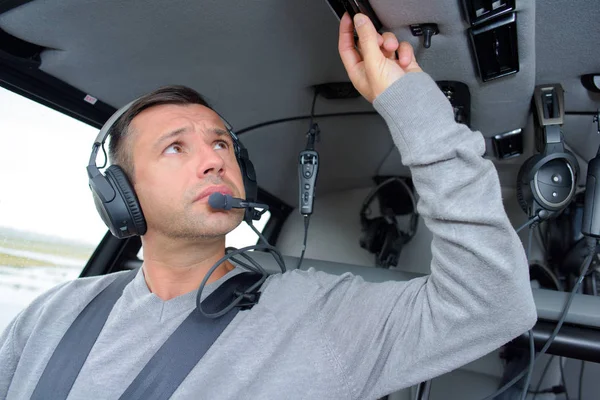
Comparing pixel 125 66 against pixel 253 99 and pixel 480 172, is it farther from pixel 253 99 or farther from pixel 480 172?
pixel 480 172

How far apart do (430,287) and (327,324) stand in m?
0.23

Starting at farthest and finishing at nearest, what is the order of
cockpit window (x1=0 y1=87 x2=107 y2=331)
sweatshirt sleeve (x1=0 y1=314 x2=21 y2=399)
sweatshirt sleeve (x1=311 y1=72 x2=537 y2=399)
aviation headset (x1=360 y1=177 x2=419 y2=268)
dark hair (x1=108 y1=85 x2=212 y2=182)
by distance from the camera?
aviation headset (x1=360 y1=177 x2=419 y2=268)
cockpit window (x1=0 y1=87 x2=107 y2=331)
dark hair (x1=108 y1=85 x2=212 y2=182)
sweatshirt sleeve (x1=0 y1=314 x2=21 y2=399)
sweatshirt sleeve (x1=311 y1=72 x2=537 y2=399)

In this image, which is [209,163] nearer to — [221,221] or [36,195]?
[221,221]

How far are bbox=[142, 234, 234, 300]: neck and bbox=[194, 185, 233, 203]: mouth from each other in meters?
0.12

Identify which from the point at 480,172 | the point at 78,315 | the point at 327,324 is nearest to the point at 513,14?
the point at 480,172

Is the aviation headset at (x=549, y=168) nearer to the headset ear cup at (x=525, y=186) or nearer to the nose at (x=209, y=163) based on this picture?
the headset ear cup at (x=525, y=186)

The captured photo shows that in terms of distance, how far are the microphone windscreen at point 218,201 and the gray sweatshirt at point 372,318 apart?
207 mm

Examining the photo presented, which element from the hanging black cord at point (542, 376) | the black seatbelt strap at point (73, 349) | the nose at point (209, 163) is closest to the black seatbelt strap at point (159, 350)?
the black seatbelt strap at point (73, 349)

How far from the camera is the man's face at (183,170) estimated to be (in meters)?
0.98

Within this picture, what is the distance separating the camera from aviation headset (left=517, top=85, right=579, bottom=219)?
1.08 m

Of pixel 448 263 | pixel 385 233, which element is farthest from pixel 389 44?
pixel 385 233

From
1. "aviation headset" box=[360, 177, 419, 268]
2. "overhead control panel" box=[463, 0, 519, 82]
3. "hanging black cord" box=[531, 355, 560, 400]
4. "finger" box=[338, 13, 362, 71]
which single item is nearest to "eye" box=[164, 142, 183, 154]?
"finger" box=[338, 13, 362, 71]

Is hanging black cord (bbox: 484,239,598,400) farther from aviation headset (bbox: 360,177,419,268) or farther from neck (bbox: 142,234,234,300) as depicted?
aviation headset (bbox: 360,177,419,268)

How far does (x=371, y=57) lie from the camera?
77 centimetres
